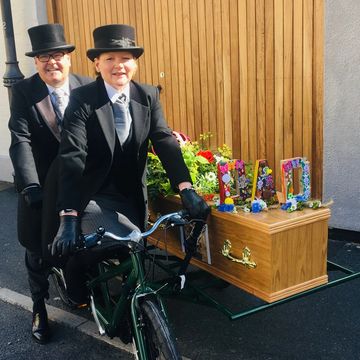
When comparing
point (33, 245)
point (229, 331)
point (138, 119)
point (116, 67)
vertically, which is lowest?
point (229, 331)

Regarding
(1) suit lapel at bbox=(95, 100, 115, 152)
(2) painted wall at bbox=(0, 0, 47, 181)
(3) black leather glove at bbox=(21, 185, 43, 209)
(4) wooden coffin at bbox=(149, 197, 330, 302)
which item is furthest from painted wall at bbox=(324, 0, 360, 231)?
(2) painted wall at bbox=(0, 0, 47, 181)

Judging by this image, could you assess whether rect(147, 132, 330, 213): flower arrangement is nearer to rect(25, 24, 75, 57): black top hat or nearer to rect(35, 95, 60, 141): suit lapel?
rect(35, 95, 60, 141): suit lapel

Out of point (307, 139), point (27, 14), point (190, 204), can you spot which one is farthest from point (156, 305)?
point (27, 14)

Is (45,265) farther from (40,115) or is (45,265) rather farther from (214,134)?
(214,134)

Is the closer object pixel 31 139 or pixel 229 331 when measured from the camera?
pixel 31 139

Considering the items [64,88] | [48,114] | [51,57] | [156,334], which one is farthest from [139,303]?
[51,57]

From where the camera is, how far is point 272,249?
9.29 ft

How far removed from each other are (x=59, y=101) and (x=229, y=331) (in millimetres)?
1953

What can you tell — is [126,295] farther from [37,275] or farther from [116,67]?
[116,67]

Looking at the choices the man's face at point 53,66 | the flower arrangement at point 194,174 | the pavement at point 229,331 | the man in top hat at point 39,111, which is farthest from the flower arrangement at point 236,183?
the pavement at point 229,331

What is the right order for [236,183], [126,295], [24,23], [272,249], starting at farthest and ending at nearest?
1. [24,23]
2. [236,183]
3. [126,295]
4. [272,249]

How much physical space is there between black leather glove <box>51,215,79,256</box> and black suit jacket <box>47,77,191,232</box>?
0.14 meters

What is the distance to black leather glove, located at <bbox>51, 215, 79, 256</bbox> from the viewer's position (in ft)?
8.35

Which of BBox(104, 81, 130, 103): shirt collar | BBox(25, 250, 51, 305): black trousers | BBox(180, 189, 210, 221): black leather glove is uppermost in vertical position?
BBox(104, 81, 130, 103): shirt collar
